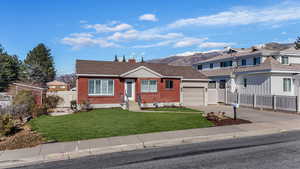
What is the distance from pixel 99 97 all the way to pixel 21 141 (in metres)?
11.2

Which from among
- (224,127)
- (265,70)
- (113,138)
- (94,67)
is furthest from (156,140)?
(265,70)

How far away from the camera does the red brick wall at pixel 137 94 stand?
63.5 feet

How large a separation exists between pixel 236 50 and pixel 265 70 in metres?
12.1

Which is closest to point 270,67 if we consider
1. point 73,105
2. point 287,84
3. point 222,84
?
point 287,84

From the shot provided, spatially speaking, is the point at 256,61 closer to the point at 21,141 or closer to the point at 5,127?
the point at 21,141

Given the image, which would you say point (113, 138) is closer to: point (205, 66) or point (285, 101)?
point (285, 101)

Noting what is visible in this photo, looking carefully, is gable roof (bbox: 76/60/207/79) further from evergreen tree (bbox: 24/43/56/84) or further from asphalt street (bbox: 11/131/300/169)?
evergreen tree (bbox: 24/43/56/84)

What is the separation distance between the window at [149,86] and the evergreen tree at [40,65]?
48871 millimetres

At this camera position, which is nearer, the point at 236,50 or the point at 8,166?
the point at 8,166

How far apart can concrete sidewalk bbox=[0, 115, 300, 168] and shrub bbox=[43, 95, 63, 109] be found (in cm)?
1335

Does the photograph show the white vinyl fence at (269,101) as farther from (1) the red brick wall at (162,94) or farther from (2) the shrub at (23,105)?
(2) the shrub at (23,105)

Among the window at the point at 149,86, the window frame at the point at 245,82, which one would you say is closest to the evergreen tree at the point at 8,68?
the window at the point at 149,86

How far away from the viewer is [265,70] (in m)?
21.6

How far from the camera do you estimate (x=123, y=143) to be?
840 cm
